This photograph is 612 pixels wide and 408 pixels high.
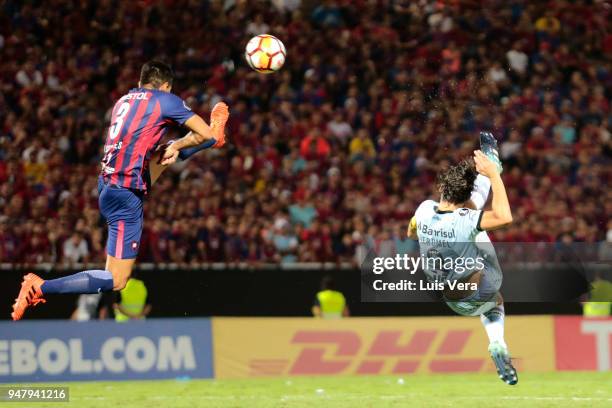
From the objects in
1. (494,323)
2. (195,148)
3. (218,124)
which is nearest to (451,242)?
(494,323)

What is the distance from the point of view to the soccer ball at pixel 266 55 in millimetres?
12406

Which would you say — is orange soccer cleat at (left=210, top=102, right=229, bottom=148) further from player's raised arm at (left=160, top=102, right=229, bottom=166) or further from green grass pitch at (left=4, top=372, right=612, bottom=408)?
green grass pitch at (left=4, top=372, right=612, bottom=408)

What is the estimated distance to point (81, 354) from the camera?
46.6 feet

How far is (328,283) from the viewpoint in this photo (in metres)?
15.3

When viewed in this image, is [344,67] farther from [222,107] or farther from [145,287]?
[222,107]

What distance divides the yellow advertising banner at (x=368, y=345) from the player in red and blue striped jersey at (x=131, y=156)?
18.6 feet

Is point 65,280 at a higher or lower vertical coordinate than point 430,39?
lower

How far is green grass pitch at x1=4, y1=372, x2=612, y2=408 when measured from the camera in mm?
11609

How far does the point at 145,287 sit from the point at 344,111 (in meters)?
5.51

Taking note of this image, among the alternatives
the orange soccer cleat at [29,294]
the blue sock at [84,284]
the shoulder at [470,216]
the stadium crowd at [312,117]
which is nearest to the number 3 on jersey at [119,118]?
the blue sock at [84,284]

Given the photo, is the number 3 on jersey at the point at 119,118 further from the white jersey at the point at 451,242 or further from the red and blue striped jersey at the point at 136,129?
the white jersey at the point at 451,242

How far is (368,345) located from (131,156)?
6.70m

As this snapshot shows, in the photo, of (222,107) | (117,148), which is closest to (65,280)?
(117,148)

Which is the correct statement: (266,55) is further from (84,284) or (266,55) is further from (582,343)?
(582,343)
